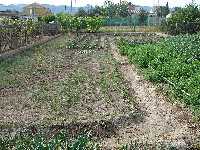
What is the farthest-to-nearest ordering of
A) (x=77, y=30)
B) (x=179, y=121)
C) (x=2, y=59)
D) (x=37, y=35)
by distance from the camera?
(x=77, y=30)
(x=37, y=35)
(x=2, y=59)
(x=179, y=121)

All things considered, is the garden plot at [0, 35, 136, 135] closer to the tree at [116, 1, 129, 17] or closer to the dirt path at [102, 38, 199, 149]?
the dirt path at [102, 38, 199, 149]

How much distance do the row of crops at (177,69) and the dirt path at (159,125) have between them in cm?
35

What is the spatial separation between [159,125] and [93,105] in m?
1.96

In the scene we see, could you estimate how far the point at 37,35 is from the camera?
105 feet

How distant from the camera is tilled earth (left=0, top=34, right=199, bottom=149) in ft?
27.5

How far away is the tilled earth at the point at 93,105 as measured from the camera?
27.5 ft

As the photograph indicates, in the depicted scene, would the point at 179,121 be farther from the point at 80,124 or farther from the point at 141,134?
the point at 80,124

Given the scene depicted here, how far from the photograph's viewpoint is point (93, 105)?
34.3 feet

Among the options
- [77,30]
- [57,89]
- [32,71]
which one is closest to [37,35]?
[77,30]

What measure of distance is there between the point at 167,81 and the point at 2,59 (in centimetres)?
821

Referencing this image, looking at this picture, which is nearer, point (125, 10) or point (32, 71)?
point (32, 71)

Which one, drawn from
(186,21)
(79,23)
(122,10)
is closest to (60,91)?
(186,21)

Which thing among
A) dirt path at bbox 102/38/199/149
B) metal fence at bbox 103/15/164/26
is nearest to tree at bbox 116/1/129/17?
metal fence at bbox 103/15/164/26

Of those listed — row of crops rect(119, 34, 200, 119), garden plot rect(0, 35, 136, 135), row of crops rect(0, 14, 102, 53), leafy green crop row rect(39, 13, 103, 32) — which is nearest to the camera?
garden plot rect(0, 35, 136, 135)
